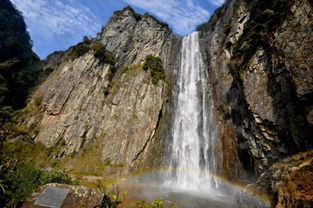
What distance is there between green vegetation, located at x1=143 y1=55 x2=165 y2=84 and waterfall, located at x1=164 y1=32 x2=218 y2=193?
2647 millimetres

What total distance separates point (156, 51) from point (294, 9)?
22128 millimetres

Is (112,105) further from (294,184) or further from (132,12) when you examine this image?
(294,184)

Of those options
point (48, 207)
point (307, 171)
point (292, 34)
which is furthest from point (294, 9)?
point (48, 207)

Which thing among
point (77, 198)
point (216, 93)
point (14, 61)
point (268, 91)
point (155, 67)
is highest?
point (155, 67)

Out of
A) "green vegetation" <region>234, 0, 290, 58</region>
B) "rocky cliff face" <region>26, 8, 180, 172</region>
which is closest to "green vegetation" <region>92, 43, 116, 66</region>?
"rocky cliff face" <region>26, 8, 180, 172</region>

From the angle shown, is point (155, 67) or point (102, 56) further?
point (102, 56)

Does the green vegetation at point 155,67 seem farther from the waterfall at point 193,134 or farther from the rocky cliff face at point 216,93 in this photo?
the waterfall at point 193,134

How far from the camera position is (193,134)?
22812 mm

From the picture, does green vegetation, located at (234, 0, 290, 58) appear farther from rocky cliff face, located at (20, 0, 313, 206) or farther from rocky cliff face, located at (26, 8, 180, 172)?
Answer: rocky cliff face, located at (26, 8, 180, 172)

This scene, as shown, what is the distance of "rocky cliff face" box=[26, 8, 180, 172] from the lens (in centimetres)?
2189

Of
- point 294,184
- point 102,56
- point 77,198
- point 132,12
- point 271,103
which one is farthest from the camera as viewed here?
point 132,12

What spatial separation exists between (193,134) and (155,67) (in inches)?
441

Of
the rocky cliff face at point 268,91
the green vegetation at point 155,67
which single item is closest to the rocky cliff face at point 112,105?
the green vegetation at point 155,67

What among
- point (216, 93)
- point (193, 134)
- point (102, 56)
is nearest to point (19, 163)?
point (193, 134)
